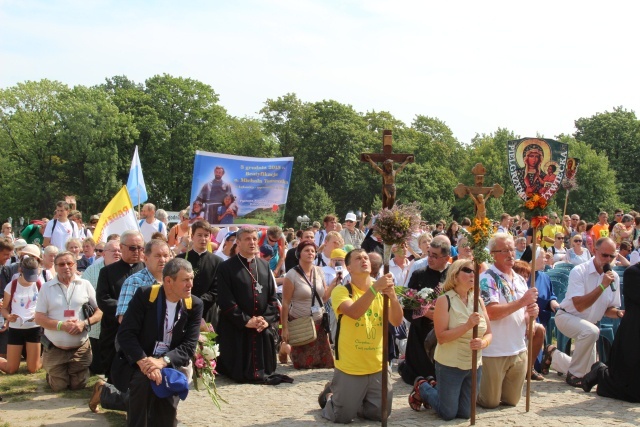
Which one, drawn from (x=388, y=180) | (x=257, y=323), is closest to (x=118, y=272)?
(x=257, y=323)

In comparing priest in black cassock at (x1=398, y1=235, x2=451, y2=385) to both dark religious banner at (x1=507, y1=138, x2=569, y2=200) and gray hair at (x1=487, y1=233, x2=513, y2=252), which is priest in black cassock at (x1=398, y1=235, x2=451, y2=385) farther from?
dark religious banner at (x1=507, y1=138, x2=569, y2=200)

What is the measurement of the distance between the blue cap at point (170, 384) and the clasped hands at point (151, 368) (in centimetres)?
6

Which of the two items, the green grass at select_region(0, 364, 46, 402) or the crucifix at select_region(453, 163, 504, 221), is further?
the green grass at select_region(0, 364, 46, 402)

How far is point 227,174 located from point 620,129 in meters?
56.4

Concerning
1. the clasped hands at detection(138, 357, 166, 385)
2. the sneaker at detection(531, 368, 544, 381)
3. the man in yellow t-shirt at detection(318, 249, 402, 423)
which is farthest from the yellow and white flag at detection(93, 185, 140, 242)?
the sneaker at detection(531, 368, 544, 381)

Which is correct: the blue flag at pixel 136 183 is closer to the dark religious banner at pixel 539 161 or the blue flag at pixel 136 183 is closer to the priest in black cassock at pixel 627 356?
the dark religious banner at pixel 539 161

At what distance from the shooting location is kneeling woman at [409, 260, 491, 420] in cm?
723

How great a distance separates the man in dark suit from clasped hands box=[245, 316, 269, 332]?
2.88 m

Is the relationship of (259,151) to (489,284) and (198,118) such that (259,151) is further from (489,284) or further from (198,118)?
(489,284)

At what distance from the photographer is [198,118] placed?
57.2 m

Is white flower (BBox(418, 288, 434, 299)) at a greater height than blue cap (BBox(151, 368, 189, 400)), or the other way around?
white flower (BBox(418, 288, 434, 299))

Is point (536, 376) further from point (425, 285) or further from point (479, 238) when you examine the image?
point (479, 238)

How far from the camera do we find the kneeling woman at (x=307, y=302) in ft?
31.9

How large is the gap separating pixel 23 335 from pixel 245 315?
3.18 m
